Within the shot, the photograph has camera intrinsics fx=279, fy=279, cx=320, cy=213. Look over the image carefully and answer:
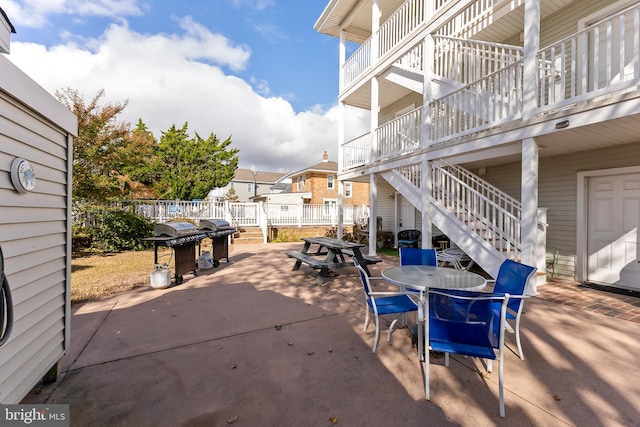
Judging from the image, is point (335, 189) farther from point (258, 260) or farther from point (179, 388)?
point (179, 388)

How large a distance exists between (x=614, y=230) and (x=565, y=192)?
116 centimetres

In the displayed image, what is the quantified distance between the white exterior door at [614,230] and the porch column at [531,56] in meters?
2.68

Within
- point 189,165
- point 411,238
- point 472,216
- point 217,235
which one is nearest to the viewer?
point 472,216

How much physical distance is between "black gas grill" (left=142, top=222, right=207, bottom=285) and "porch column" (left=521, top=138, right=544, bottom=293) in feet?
21.4

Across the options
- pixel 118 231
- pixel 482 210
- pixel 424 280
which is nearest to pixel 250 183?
pixel 118 231

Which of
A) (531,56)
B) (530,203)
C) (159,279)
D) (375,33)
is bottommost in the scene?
(159,279)

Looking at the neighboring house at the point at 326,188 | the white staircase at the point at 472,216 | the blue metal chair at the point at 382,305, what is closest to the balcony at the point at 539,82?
the white staircase at the point at 472,216

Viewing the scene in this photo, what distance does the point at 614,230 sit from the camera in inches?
225

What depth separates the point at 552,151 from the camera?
239 inches

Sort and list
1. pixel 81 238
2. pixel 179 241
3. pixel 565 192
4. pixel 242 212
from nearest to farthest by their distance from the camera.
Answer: pixel 179 241
pixel 565 192
pixel 81 238
pixel 242 212

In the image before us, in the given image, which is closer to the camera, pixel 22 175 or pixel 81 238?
pixel 22 175

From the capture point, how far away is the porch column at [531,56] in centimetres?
491

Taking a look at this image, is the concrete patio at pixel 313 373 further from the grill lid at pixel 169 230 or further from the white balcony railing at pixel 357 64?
the white balcony railing at pixel 357 64

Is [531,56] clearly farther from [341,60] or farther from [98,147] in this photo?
[98,147]
